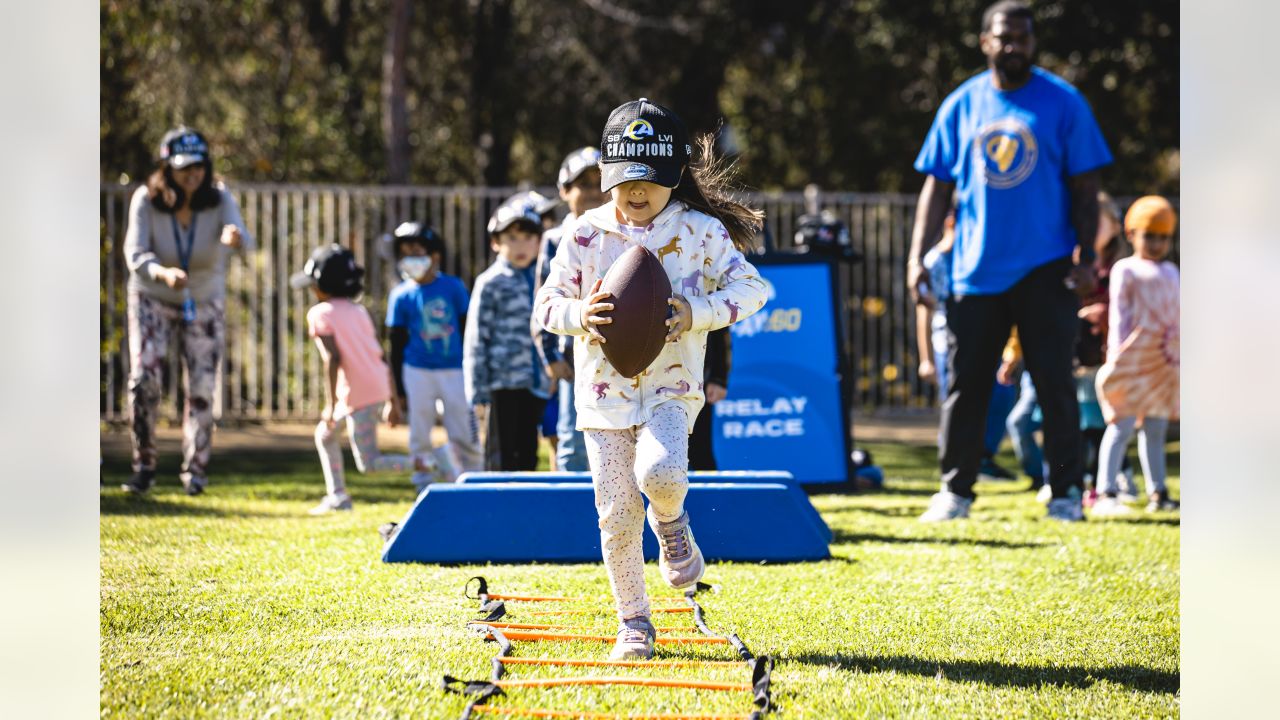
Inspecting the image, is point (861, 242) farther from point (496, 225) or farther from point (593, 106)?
point (496, 225)

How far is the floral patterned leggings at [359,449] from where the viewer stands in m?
8.20

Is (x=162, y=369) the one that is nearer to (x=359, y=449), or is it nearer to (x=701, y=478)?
(x=359, y=449)

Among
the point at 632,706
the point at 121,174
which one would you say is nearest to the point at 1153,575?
the point at 632,706

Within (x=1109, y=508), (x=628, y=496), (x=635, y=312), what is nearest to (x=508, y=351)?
(x=628, y=496)

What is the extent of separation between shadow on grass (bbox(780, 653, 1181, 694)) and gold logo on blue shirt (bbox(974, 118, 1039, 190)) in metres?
3.89

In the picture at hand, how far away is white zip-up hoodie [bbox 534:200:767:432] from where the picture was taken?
4.33 metres

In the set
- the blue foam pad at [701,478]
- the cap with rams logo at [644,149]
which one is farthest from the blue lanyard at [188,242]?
the cap with rams logo at [644,149]

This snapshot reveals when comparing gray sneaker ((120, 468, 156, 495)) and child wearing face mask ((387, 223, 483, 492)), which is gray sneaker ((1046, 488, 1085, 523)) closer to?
child wearing face mask ((387, 223, 483, 492))

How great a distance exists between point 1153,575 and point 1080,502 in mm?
1835

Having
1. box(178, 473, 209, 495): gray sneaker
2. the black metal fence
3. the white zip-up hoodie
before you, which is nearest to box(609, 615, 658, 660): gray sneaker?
the white zip-up hoodie

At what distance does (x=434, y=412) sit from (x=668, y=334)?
4930 mm

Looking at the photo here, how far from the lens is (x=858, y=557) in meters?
6.34

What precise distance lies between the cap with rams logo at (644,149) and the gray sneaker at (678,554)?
1020 millimetres

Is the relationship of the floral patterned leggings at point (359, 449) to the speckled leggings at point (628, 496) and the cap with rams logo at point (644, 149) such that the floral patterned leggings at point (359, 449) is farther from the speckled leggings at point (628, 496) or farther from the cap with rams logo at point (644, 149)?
the cap with rams logo at point (644, 149)
